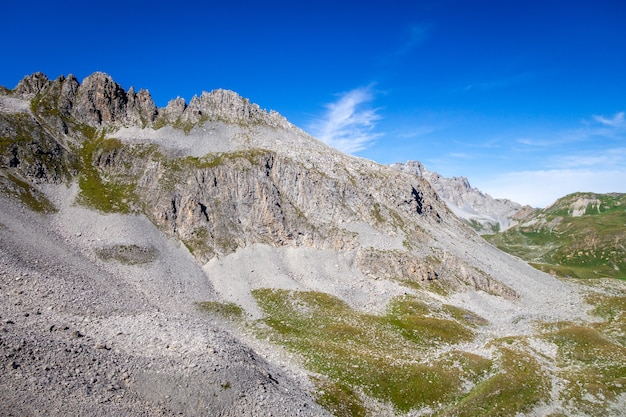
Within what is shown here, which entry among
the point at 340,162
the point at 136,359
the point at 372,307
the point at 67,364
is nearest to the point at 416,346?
the point at 372,307

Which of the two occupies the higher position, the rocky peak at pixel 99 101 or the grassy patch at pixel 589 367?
the rocky peak at pixel 99 101

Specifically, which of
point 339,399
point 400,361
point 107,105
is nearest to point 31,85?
point 107,105

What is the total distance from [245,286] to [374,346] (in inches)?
1434

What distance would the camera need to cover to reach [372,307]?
3324 inches

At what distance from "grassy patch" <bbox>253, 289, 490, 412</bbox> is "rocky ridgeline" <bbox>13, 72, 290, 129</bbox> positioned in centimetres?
8865

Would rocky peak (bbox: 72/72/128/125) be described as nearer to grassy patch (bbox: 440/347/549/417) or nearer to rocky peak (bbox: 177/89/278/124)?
rocky peak (bbox: 177/89/278/124)

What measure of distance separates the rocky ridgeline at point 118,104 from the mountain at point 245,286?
661 millimetres

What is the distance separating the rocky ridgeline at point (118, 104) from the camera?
5497 inches

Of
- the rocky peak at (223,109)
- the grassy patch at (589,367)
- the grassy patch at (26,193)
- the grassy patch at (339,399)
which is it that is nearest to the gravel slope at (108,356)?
the grassy patch at (339,399)

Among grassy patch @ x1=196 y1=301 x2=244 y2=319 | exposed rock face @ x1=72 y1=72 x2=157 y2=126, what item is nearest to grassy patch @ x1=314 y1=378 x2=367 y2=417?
grassy patch @ x1=196 y1=301 x2=244 y2=319

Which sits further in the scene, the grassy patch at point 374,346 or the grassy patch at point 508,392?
the grassy patch at point 374,346

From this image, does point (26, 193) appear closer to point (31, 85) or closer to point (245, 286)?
point (245, 286)

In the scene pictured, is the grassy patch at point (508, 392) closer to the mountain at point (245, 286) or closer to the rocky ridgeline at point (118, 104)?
the mountain at point (245, 286)

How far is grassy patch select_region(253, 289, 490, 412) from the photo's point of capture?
48594mm
